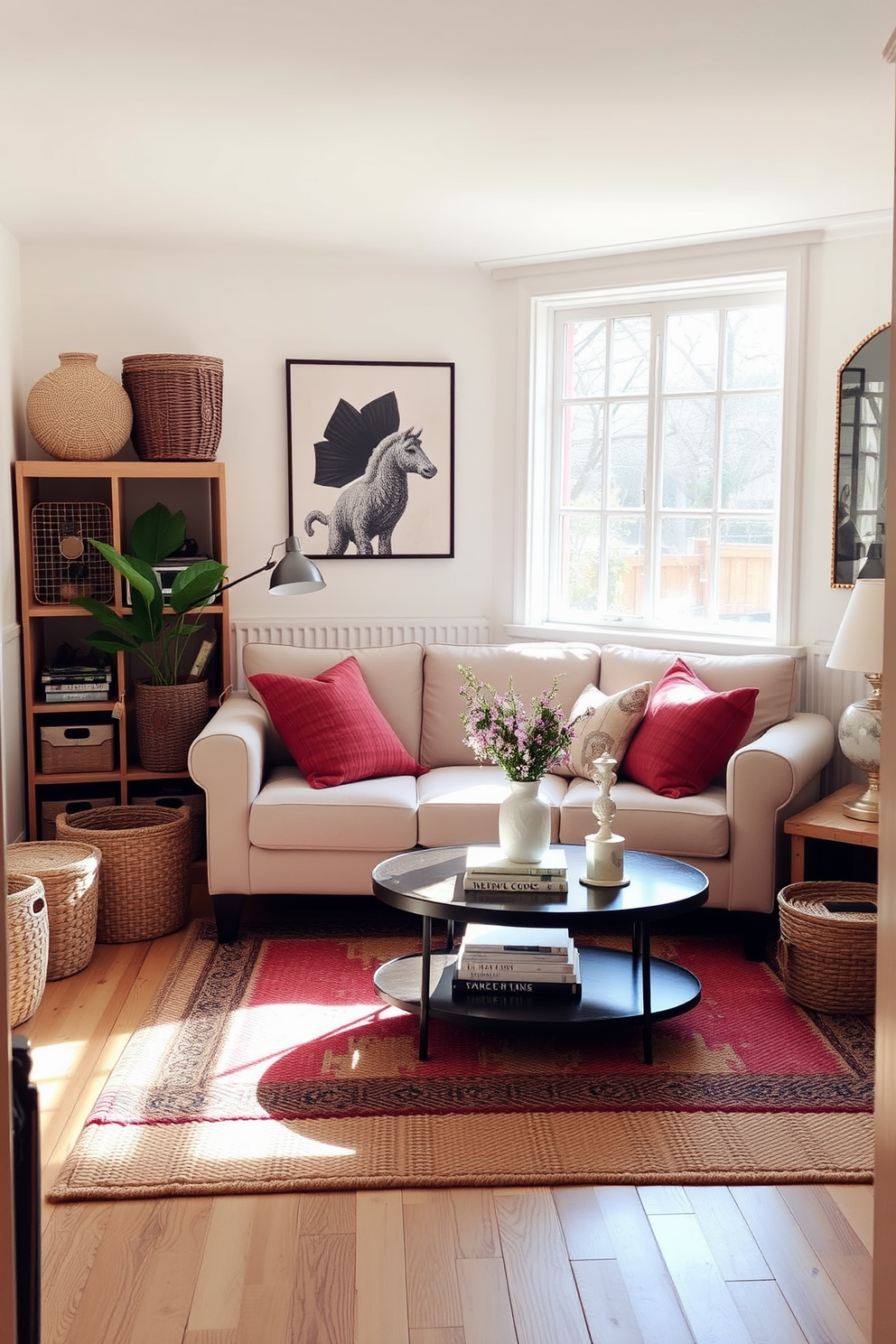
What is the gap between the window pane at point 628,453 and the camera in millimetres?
5031

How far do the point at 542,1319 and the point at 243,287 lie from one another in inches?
158

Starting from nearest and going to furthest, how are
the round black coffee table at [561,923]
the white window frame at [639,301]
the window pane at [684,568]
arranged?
the round black coffee table at [561,923], the white window frame at [639,301], the window pane at [684,568]

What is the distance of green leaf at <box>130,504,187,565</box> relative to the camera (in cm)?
461

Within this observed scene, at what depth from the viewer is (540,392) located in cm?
514

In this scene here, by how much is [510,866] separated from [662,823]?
2.88 ft

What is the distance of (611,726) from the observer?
420cm

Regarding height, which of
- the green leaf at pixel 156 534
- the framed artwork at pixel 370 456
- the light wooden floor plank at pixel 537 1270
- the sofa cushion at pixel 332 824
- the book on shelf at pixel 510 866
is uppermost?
the framed artwork at pixel 370 456

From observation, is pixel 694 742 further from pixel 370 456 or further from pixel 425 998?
pixel 370 456

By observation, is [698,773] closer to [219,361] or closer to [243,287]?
[219,361]

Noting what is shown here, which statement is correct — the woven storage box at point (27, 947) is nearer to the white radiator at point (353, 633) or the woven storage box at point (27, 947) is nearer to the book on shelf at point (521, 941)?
the book on shelf at point (521, 941)

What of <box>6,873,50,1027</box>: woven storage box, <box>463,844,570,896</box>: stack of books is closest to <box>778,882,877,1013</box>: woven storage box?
<box>463,844,570,896</box>: stack of books

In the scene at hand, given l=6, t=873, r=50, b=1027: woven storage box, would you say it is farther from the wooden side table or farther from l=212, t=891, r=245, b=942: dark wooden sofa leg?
the wooden side table

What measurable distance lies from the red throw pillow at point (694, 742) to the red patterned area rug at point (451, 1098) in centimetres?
67

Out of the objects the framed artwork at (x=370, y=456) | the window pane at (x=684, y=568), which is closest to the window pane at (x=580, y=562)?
the window pane at (x=684, y=568)
